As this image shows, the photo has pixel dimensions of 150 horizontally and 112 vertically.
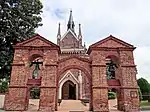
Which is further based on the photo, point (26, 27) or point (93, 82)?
point (26, 27)

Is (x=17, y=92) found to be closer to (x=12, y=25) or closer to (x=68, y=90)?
(x=12, y=25)

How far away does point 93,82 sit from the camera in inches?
606

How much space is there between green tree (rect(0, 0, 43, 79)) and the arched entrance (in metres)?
14.1

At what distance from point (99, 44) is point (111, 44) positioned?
3.31 feet

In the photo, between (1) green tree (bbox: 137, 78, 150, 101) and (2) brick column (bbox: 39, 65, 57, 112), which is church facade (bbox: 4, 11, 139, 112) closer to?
(2) brick column (bbox: 39, 65, 57, 112)

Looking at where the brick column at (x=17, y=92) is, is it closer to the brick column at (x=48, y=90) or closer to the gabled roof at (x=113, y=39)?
the brick column at (x=48, y=90)

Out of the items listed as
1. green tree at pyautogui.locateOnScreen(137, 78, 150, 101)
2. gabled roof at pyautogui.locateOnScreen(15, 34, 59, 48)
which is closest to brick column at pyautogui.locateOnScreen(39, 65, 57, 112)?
gabled roof at pyautogui.locateOnScreen(15, 34, 59, 48)

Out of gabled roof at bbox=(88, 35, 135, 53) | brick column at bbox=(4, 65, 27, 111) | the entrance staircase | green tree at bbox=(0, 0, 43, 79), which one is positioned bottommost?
the entrance staircase

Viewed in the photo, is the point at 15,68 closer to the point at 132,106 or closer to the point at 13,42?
the point at 13,42

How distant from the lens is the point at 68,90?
33.4m

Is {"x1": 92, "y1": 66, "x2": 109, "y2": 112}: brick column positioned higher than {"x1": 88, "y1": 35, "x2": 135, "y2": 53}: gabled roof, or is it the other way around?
{"x1": 88, "y1": 35, "x2": 135, "y2": 53}: gabled roof

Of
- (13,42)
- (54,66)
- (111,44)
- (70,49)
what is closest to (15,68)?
(54,66)

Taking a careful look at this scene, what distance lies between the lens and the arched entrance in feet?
107

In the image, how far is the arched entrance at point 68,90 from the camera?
1288 inches
